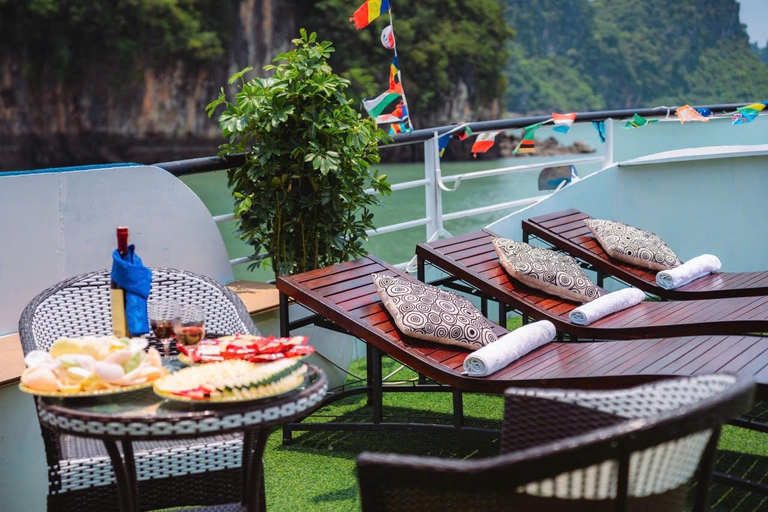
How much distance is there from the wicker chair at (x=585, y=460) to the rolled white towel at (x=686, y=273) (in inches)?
109

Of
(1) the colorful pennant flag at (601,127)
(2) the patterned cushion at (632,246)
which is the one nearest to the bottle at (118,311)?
(2) the patterned cushion at (632,246)

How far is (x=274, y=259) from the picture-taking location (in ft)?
12.4

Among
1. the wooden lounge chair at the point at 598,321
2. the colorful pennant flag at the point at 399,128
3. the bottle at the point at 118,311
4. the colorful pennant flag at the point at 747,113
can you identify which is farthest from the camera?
the colorful pennant flag at the point at 747,113

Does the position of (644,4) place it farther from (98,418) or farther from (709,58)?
(98,418)

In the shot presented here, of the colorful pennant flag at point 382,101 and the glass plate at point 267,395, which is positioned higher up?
the colorful pennant flag at point 382,101

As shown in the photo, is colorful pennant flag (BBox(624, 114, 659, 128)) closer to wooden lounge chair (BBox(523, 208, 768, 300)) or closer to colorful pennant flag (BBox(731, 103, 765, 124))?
colorful pennant flag (BBox(731, 103, 765, 124))

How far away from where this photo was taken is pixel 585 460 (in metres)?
1.24

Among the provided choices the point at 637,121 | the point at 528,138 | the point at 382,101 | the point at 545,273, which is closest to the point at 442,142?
the point at 382,101

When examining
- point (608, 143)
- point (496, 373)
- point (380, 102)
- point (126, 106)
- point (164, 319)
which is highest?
point (126, 106)

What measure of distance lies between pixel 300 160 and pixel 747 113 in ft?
13.2

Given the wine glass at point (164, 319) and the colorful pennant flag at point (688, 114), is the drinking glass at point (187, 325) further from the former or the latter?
the colorful pennant flag at point (688, 114)

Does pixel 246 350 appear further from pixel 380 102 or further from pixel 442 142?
pixel 442 142

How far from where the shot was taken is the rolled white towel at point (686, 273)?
412 cm

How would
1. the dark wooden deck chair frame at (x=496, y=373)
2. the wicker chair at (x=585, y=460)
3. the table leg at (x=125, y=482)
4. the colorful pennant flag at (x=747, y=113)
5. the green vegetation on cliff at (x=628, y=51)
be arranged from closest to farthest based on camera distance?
the wicker chair at (x=585, y=460), the table leg at (x=125, y=482), the dark wooden deck chair frame at (x=496, y=373), the colorful pennant flag at (x=747, y=113), the green vegetation on cliff at (x=628, y=51)
